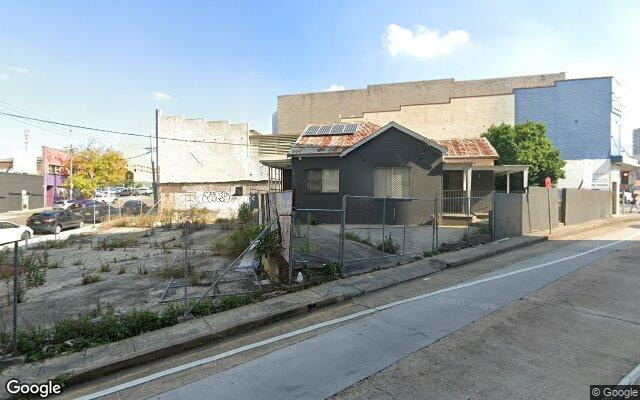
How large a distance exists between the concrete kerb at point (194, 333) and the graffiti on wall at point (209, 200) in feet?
74.2

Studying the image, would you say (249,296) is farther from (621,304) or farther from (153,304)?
(621,304)

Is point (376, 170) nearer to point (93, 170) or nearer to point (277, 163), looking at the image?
point (277, 163)

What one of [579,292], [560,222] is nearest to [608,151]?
A: [560,222]

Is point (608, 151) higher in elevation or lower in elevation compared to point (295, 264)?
higher

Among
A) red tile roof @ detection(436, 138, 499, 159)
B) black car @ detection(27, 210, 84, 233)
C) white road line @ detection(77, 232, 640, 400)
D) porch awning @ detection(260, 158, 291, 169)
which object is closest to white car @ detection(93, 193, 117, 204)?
black car @ detection(27, 210, 84, 233)

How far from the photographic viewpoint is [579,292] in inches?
283

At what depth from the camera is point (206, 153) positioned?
35.3 meters

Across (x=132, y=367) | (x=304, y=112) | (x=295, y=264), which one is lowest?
(x=132, y=367)

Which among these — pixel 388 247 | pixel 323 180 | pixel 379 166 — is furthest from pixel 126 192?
pixel 388 247

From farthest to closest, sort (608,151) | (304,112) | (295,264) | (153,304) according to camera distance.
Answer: (304,112) < (608,151) < (295,264) < (153,304)

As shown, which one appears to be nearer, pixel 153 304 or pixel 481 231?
pixel 153 304

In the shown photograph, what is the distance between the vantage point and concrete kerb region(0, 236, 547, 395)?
448cm

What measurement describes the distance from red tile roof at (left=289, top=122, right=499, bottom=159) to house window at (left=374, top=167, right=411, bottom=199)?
7.02 feet

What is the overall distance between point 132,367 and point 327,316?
299cm
